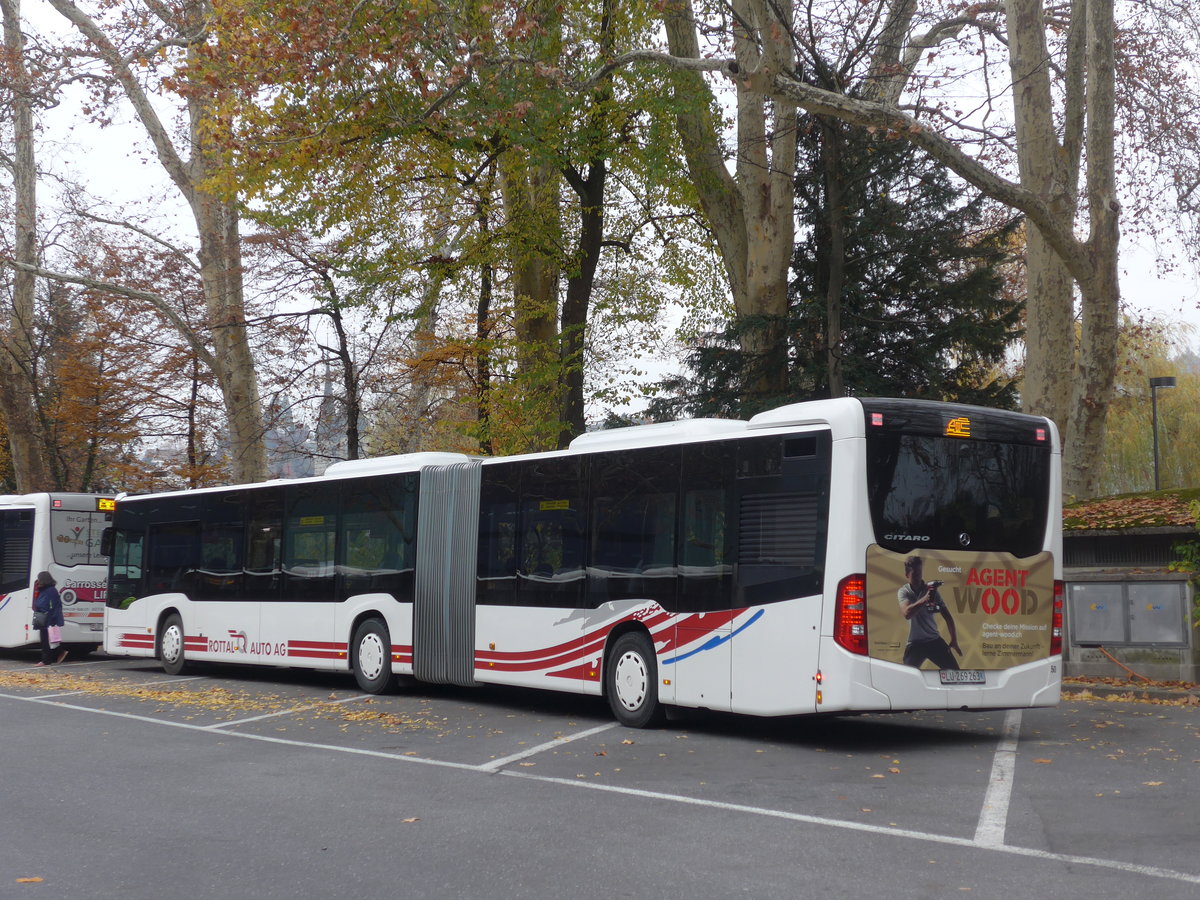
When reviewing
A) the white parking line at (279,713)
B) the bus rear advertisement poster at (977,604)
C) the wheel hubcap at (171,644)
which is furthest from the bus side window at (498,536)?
the wheel hubcap at (171,644)

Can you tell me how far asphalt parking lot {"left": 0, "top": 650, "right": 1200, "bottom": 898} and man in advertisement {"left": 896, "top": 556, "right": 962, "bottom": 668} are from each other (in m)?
0.78

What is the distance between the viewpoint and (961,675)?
1118cm

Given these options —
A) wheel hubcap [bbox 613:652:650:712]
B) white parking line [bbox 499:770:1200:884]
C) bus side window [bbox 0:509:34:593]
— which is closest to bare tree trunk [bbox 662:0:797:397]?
wheel hubcap [bbox 613:652:650:712]

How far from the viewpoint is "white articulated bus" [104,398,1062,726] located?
11.0 m

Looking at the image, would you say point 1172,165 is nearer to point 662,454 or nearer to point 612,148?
point 612,148

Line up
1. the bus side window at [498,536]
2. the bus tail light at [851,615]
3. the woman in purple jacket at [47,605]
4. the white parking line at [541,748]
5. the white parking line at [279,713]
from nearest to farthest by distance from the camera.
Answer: the white parking line at [541,748], the bus tail light at [851,615], the white parking line at [279,713], the bus side window at [498,536], the woman in purple jacket at [47,605]

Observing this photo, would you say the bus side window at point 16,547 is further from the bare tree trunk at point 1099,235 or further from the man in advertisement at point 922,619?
the man in advertisement at point 922,619

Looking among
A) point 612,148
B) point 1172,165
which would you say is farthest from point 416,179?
point 1172,165

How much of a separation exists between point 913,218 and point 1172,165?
4028 millimetres

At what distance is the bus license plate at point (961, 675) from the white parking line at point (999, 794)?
578 millimetres

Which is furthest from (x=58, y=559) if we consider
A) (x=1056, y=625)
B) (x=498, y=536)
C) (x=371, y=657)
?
(x=1056, y=625)

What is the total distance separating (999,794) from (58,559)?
20030 mm

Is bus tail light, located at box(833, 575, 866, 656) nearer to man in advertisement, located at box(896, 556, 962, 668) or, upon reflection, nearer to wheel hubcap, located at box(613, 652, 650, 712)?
man in advertisement, located at box(896, 556, 962, 668)

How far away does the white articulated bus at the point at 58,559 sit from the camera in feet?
79.6
